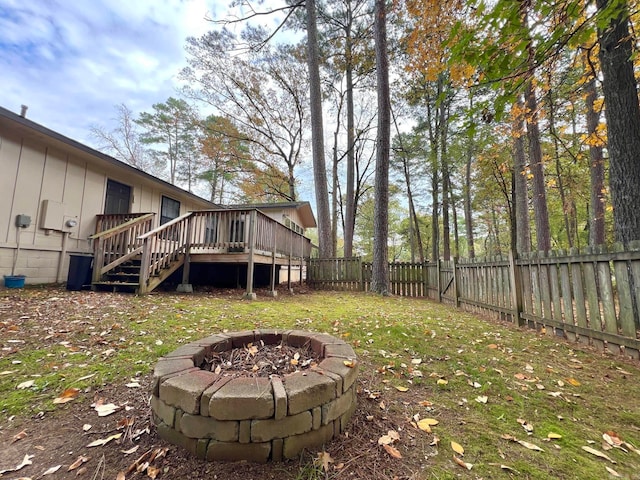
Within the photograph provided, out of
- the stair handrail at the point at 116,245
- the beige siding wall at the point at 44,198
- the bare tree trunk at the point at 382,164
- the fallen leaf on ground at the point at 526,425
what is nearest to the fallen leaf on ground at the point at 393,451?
the fallen leaf on ground at the point at 526,425

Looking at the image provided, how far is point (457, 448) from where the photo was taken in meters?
1.70

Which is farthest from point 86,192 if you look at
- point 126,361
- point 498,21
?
point 498,21

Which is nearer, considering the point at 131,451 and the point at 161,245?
the point at 131,451

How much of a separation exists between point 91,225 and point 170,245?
2600 mm

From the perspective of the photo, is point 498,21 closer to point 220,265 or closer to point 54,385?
point 54,385

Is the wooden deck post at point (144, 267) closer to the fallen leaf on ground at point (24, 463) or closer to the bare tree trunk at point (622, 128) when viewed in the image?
the fallen leaf on ground at point (24, 463)

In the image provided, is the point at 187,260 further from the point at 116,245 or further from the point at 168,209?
the point at 168,209

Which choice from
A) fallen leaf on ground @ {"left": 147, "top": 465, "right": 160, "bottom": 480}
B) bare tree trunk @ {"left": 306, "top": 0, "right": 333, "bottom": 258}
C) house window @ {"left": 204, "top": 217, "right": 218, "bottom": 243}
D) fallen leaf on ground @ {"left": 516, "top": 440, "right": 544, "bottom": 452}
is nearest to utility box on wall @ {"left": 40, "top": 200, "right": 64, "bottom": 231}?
house window @ {"left": 204, "top": 217, "right": 218, "bottom": 243}

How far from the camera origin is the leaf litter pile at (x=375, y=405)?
4.99ft

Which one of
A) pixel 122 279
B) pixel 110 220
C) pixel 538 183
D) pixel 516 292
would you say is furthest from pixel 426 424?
pixel 538 183

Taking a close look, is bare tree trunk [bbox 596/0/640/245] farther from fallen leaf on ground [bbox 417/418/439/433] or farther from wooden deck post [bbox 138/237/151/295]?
wooden deck post [bbox 138/237/151/295]

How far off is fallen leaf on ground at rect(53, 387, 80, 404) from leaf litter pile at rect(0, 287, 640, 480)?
13 millimetres

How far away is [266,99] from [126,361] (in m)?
17.5

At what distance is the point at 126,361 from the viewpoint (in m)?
2.77
